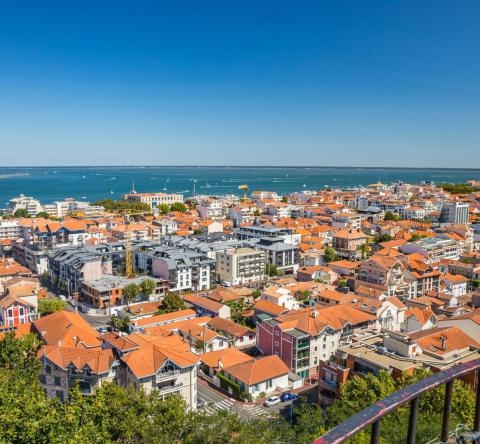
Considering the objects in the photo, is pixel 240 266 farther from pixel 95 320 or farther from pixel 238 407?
pixel 238 407

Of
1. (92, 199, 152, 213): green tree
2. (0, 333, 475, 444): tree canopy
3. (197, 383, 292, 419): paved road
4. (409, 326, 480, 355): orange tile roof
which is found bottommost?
(197, 383, 292, 419): paved road

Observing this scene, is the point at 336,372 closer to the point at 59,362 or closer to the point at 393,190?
the point at 59,362

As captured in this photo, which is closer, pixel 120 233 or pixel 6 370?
pixel 6 370

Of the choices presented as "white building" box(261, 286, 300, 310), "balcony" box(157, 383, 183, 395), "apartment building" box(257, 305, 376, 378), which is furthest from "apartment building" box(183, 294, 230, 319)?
"balcony" box(157, 383, 183, 395)

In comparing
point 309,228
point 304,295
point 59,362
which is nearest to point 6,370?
point 59,362

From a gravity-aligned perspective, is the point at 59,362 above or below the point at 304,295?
above

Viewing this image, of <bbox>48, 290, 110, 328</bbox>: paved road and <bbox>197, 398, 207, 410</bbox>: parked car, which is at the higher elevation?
<bbox>197, 398, 207, 410</bbox>: parked car

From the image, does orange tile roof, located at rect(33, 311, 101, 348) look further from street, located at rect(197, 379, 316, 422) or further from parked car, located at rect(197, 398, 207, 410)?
street, located at rect(197, 379, 316, 422)
